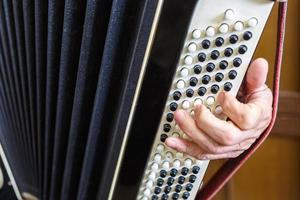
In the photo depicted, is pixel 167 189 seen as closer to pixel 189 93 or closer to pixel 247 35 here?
pixel 189 93

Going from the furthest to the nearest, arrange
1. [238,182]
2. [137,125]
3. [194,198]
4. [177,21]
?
[238,182]
[194,198]
[137,125]
[177,21]

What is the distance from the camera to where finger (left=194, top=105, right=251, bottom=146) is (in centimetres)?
71

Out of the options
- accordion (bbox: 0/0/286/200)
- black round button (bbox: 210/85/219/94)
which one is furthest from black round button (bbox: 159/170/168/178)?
black round button (bbox: 210/85/219/94)

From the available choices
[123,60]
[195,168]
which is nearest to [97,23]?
[123,60]

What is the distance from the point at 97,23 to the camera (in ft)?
2.31

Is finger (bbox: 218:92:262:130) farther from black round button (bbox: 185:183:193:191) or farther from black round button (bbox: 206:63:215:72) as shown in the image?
black round button (bbox: 185:183:193:191)

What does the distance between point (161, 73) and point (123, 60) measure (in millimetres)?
74

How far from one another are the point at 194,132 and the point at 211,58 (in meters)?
0.12

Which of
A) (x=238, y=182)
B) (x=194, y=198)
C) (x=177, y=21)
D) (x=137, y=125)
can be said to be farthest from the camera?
(x=238, y=182)

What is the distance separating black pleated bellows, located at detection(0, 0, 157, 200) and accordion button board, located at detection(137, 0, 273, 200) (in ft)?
0.23

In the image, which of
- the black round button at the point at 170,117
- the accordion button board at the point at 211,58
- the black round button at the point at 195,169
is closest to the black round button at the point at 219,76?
the accordion button board at the point at 211,58

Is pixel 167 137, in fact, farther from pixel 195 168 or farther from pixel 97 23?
pixel 97 23

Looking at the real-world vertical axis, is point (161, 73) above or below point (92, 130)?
above

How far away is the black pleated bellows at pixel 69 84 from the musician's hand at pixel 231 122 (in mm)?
107
